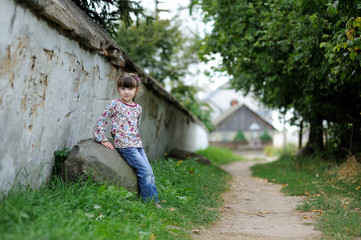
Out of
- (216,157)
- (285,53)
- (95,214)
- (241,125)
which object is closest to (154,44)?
(216,157)

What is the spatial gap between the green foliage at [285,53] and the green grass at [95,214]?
3660mm

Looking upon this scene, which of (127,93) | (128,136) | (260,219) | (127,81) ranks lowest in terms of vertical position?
(260,219)

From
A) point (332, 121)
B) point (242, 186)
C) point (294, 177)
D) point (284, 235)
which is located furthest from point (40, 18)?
point (332, 121)

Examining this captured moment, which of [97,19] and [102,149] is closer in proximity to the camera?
[102,149]

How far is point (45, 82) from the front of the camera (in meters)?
3.62

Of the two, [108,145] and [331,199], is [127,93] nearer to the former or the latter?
[108,145]

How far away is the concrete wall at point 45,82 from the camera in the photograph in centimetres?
302

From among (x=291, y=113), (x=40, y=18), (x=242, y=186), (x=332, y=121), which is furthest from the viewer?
(x=291, y=113)

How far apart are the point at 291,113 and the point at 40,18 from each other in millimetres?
11333

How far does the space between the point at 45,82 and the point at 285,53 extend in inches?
263

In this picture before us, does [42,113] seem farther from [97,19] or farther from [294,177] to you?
[294,177]

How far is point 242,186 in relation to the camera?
791cm

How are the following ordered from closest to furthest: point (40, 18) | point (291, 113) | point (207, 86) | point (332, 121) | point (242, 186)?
1. point (40, 18)
2. point (242, 186)
3. point (332, 121)
4. point (291, 113)
5. point (207, 86)

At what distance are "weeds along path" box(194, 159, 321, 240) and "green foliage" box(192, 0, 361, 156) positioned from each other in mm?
2378
